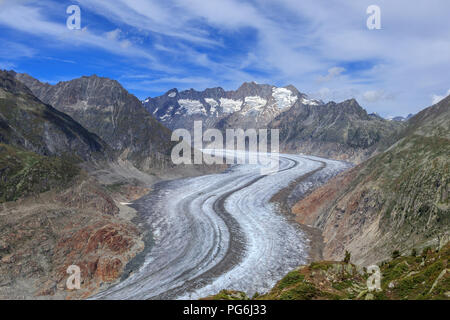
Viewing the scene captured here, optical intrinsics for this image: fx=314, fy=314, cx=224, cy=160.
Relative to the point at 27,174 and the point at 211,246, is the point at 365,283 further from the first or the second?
the point at 27,174

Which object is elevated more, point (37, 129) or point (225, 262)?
point (37, 129)

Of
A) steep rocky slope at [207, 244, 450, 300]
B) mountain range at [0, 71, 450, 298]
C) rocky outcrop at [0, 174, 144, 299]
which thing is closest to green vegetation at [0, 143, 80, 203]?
mountain range at [0, 71, 450, 298]

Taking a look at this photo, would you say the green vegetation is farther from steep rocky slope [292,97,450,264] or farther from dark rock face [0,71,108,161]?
steep rocky slope [292,97,450,264]

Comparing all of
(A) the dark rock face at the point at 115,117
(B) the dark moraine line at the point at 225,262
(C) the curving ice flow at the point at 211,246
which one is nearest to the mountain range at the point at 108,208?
(C) the curving ice flow at the point at 211,246

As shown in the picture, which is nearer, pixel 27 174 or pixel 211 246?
pixel 211 246

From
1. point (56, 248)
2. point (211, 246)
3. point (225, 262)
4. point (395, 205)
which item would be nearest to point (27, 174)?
point (56, 248)

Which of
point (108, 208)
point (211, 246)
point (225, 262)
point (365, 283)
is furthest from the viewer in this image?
point (108, 208)

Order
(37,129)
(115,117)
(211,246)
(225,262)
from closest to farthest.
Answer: (225,262) < (211,246) < (37,129) < (115,117)
